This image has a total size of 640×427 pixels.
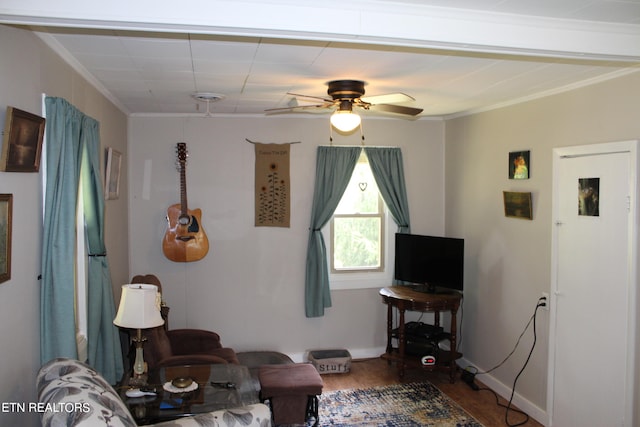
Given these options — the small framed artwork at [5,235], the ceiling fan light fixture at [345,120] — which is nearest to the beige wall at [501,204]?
the ceiling fan light fixture at [345,120]

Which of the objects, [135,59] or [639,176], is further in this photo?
[639,176]

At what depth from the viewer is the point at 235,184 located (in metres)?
5.20

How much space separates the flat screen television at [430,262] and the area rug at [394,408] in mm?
934

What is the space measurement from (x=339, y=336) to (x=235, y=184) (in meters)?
1.89

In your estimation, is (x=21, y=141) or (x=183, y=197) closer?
(x=21, y=141)

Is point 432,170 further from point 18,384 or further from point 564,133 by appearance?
point 18,384

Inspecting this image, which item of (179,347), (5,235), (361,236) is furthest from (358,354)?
(5,235)

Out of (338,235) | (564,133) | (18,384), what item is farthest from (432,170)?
(18,384)

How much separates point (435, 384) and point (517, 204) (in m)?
1.79

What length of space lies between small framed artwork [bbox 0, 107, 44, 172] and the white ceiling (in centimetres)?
43

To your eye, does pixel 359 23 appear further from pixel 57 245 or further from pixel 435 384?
pixel 435 384

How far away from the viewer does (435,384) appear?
4.82 metres

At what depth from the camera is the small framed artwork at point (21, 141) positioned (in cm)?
212

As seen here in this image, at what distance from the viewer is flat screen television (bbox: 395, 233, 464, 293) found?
4.84 m
